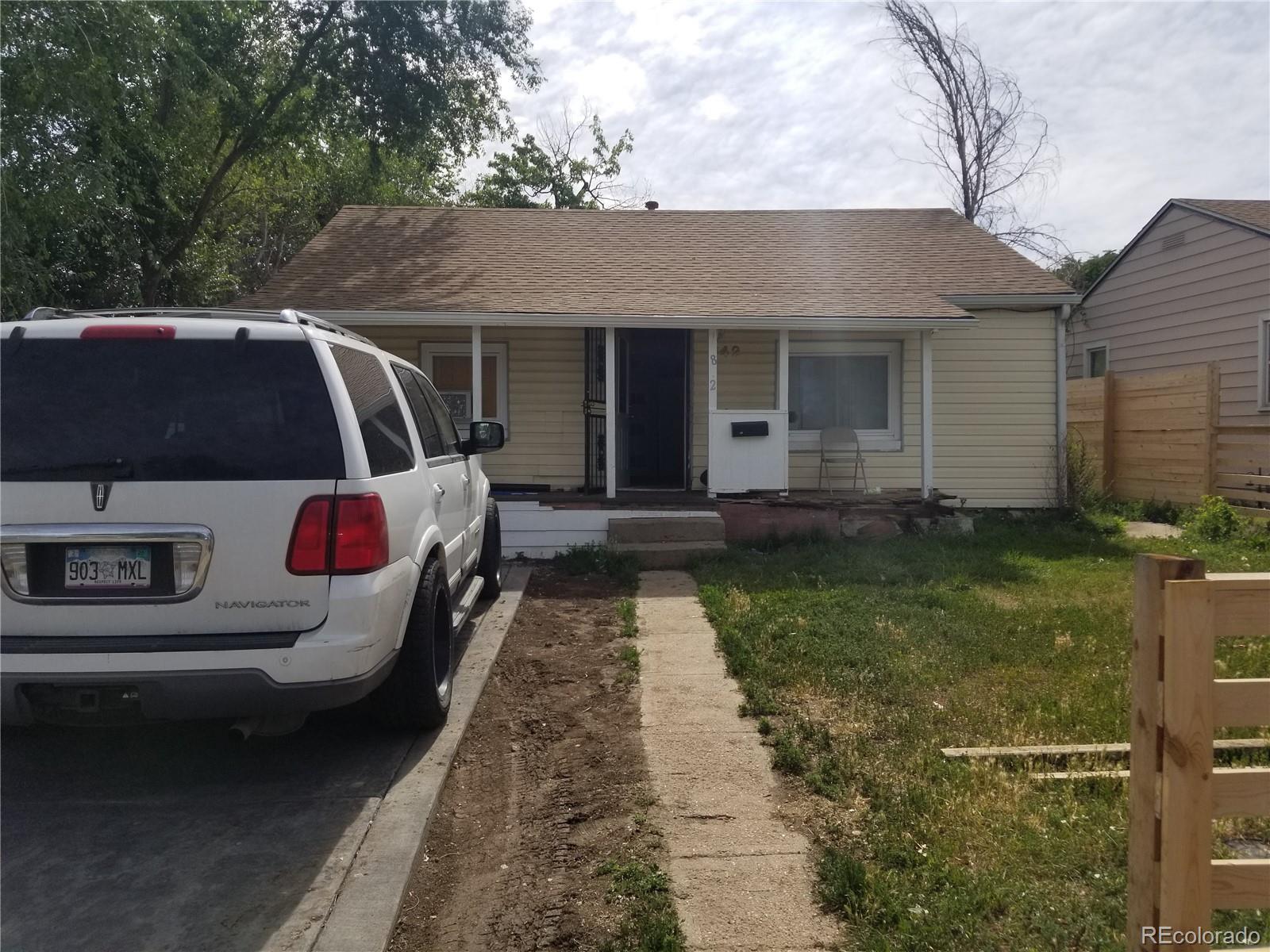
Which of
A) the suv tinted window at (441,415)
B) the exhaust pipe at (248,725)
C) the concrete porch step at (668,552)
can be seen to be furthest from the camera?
the concrete porch step at (668,552)

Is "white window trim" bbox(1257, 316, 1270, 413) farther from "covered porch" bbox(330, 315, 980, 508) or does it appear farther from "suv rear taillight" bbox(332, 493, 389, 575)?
"suv rear taillight" bbox(332, 493, 389, 575)

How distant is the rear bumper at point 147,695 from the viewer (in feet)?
10.6

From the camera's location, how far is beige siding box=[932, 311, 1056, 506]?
11.9m

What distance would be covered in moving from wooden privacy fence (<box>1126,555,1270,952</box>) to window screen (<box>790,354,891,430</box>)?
9.96m

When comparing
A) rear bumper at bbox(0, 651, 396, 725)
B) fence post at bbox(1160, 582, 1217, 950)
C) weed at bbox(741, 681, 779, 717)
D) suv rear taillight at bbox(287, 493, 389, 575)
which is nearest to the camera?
fence post at bbox(1160, 582, 1217, 950)

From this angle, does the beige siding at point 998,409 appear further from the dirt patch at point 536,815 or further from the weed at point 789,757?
the weed at point 789,757

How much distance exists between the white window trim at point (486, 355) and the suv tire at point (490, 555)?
169 inches

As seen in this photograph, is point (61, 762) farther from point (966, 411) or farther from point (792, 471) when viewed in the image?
point (966, 411)

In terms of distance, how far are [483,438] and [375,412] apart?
7.67 ft

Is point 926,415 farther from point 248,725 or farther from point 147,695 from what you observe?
point 147,695

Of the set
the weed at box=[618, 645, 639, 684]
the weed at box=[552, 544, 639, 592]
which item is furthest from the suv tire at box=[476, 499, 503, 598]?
the weed at box=[618, 645, 639, 684]

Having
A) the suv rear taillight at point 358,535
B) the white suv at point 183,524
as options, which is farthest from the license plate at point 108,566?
the suv rear taillight at point 358,535

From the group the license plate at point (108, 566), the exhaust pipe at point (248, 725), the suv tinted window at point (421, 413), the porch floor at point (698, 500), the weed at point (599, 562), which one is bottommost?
the weed at point (599, 562)

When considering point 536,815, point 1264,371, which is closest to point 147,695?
point 536,815
